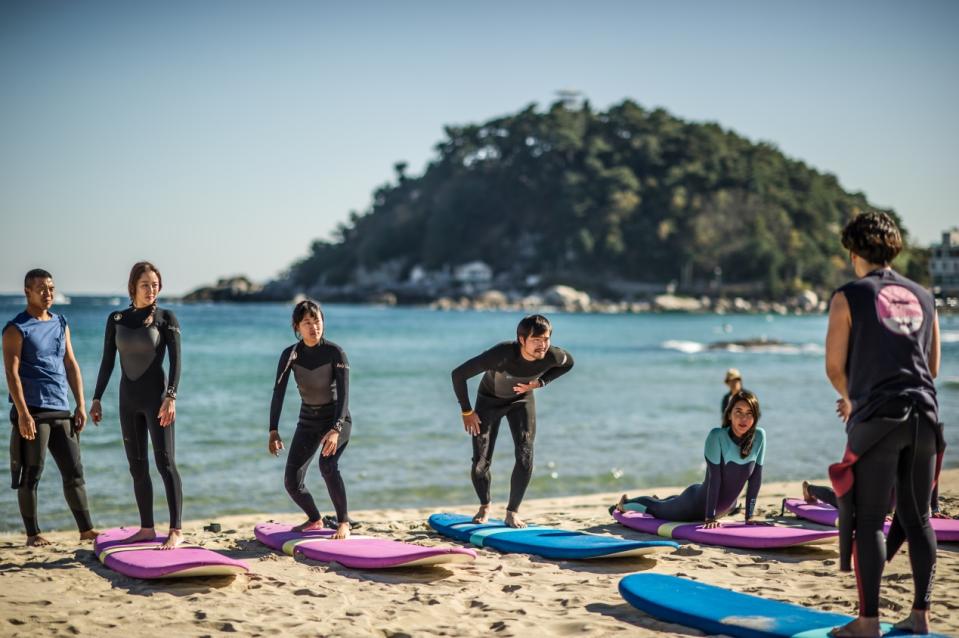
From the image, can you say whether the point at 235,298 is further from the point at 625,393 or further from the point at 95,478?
the point at 95,478

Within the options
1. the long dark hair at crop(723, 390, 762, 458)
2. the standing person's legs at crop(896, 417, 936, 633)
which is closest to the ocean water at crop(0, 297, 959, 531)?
the long dark hair at crop(723, 390, 762, 458)

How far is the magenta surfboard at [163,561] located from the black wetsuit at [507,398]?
194 centimetres

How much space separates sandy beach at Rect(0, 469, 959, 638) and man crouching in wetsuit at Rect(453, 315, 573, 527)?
0.81m

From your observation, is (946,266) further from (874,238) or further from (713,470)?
(874,238)

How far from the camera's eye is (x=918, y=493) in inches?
150

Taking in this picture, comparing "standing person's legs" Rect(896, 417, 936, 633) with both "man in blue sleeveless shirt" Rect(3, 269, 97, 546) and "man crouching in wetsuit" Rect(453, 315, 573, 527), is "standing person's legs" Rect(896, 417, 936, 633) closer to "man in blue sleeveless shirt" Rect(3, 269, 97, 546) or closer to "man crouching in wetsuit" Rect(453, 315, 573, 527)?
"man crouching in wetsuit" Rect(453, 315, 573, 527)

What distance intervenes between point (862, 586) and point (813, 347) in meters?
41.7

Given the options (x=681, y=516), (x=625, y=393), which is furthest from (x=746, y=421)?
(x=625, y=393)

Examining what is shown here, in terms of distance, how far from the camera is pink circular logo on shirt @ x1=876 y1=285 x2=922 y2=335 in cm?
373

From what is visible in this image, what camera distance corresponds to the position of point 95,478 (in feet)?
36.4

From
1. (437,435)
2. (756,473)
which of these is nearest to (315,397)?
(756,473)

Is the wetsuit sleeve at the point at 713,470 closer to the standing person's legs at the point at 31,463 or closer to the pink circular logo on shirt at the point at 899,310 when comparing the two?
the pink circular logo on shirt at the point at 899,310

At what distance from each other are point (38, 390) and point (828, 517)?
5.69 metres

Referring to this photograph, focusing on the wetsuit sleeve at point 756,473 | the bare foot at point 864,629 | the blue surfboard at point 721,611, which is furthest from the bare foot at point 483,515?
the bare foot at point 864,629
